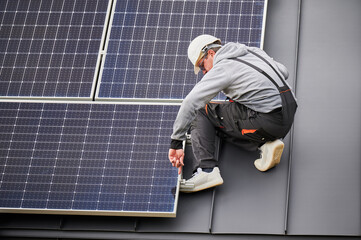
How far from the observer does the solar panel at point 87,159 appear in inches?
→ 279

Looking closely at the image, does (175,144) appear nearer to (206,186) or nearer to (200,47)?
(206,186)

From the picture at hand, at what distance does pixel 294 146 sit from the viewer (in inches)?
294

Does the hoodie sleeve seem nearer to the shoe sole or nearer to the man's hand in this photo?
the man's hand

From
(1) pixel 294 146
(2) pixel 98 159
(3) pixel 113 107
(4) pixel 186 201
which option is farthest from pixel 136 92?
(1) pixel 294 146

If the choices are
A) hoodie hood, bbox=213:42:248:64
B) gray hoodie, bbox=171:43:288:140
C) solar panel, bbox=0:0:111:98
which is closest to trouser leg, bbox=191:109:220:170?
gray hoodie, bbox=171:43:288:140

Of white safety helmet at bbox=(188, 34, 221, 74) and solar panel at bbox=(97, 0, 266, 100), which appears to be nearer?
white safety helmet at bbox=(188, 34, 221, 74)

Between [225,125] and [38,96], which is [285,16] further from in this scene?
[38,96]

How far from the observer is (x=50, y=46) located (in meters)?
8.37

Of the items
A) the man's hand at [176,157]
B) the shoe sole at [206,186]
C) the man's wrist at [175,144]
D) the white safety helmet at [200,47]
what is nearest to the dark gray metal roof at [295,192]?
the shoe sole at [206,186]

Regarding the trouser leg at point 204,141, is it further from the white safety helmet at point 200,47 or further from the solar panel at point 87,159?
the white safety helmet at point 200,47

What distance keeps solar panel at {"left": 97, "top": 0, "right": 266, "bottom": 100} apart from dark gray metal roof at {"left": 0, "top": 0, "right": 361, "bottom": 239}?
824mm

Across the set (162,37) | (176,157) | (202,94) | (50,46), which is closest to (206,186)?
(176,157)

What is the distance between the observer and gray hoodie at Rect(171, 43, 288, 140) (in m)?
6.80

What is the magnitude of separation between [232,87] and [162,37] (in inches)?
65.4
